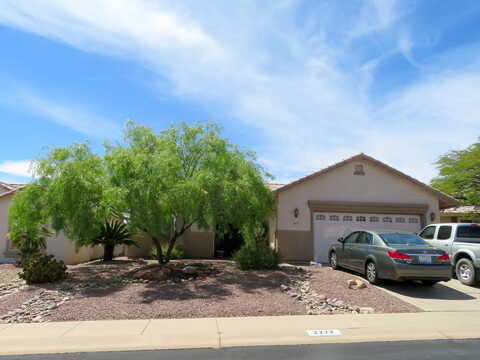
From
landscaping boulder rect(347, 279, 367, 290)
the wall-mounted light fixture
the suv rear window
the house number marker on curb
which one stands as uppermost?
the wall-mounted light fixture

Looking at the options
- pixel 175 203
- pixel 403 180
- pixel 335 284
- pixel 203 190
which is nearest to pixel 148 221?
pixel 175 203

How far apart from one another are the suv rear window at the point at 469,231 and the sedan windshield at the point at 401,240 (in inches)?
73.5

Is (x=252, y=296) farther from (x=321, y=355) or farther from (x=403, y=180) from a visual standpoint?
(x=403, y=180)

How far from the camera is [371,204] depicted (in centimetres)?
1529

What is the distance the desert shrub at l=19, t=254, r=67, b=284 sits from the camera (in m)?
10.1

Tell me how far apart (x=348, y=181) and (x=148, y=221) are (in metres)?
9.40

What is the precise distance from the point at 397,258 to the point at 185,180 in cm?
615

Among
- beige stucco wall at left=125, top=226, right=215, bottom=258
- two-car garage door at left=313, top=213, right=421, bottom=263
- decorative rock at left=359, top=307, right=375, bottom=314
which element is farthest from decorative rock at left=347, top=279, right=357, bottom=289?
beige stucco wall at left=125, top=226, right=215, bottom=258

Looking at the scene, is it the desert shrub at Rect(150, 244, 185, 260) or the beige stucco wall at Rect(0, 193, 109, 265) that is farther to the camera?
the desert shrub at Rect(150, 244, 185, 260)

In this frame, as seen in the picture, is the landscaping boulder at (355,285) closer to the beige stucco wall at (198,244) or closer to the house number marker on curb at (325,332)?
the house number marker on curb at (325,332)

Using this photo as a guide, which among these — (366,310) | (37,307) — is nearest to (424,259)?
(366,310)

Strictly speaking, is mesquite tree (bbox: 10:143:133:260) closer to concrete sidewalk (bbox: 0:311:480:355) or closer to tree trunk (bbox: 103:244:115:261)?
concrete sidewalk (bbox: 0:311:480:355)

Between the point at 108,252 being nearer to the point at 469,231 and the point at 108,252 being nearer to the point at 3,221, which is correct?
the point at 3,221

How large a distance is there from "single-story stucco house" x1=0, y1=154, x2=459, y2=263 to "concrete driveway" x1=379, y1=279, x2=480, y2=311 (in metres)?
4.95
